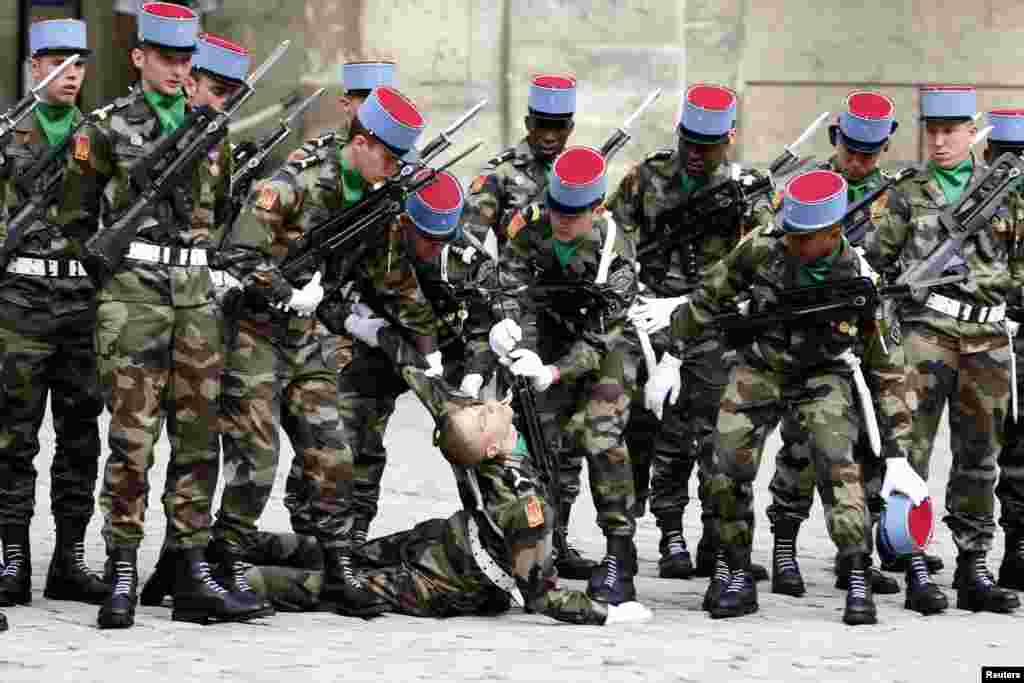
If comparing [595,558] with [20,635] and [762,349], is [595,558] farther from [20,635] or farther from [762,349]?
[20,635]

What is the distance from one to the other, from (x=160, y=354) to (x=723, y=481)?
214cm

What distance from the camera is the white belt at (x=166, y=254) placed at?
934cm

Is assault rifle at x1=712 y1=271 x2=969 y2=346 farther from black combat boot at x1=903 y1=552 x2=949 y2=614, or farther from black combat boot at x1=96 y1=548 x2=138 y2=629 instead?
black combat boot at x1=96 y1=548 x2=138 y2=629

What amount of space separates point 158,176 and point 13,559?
149 centimetres

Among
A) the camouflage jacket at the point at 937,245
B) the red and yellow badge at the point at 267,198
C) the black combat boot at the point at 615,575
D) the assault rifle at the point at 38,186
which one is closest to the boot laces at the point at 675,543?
the black combat boot at the point at 615,575

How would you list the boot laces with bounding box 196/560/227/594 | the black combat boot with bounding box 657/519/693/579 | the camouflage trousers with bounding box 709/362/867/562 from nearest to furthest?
the boot laces with bounding box 196/560/227/594
the camouflage trousers with bounding box 709/362/867/562
the black combat boot with bounding box 657/519/693/579

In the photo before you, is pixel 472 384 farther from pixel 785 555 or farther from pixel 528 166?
pixel 528 166

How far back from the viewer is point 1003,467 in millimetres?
11242

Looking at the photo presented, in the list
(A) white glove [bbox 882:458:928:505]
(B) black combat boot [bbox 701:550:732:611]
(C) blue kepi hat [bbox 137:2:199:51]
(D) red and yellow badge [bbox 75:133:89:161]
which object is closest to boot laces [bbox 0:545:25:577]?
(D) red and yellow badge [bbox 75:133:89:161]

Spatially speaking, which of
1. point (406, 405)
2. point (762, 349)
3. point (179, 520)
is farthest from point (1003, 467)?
point (406, 405)

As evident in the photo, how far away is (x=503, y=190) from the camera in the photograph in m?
11.7

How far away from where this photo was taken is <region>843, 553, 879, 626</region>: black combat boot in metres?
9.92

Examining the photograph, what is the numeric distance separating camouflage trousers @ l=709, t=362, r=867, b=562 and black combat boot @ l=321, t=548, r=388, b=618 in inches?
53.0

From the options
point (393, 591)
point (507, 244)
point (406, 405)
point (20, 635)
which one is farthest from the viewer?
point (406, 405)
